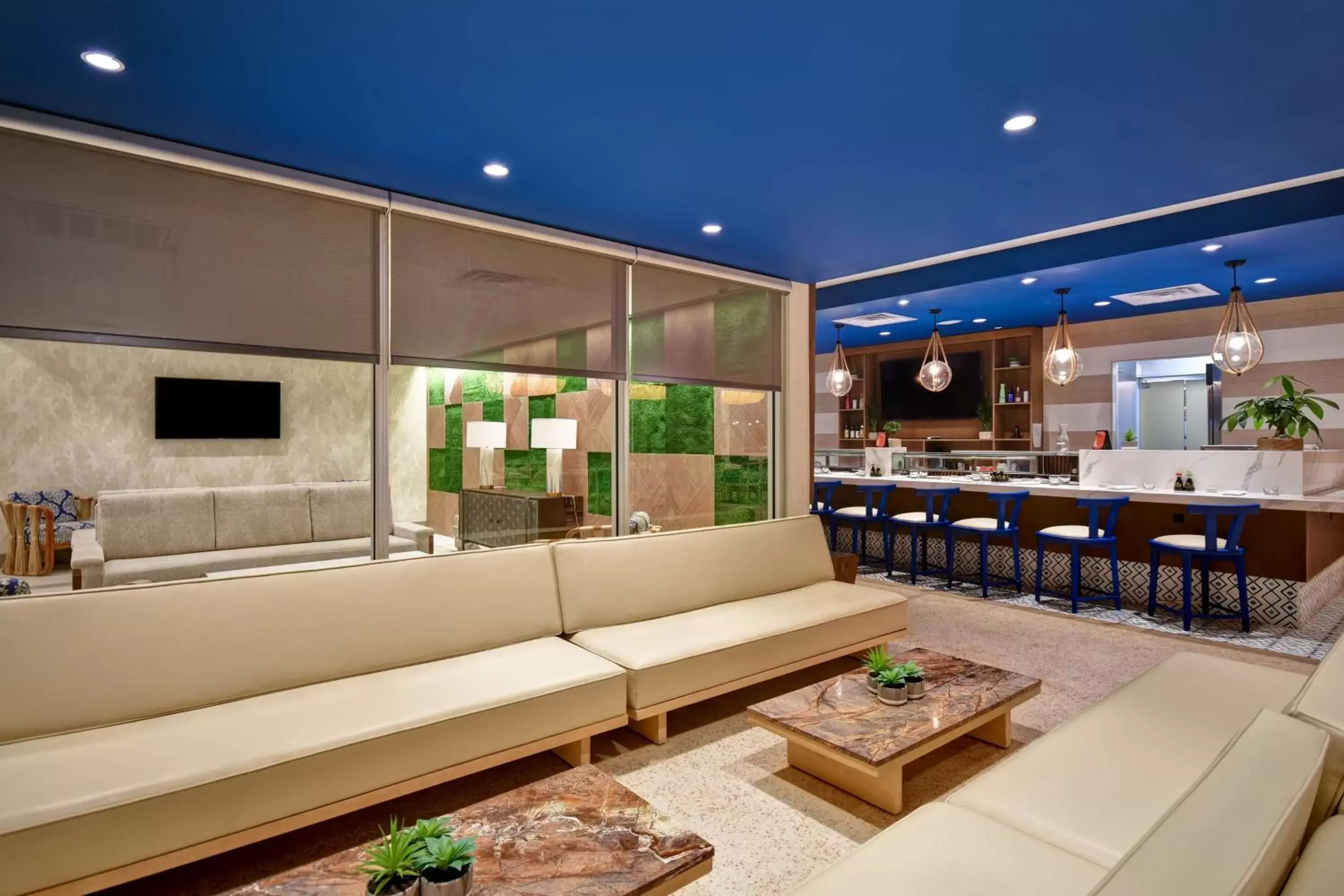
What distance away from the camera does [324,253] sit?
3.50 metres

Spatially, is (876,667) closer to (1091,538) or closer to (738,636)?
(738,636)

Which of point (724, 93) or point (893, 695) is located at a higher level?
point (724, 93)

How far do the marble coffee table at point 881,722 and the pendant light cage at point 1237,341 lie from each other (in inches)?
140

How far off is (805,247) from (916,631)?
283 centimetres

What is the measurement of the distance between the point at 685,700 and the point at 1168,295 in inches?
246

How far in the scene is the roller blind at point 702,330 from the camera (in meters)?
4.86

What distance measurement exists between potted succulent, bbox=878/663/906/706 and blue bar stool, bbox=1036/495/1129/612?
129 inches

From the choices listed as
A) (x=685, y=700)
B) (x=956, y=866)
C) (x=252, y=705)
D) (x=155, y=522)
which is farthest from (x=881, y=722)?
(x=155, y=522)

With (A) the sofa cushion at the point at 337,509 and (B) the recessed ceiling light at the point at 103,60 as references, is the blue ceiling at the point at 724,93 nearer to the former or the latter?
(B) the recessed ceiling light at the point at 103,60

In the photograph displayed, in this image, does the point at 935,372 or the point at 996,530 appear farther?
the point at 935,372

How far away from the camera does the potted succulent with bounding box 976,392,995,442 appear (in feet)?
30.1

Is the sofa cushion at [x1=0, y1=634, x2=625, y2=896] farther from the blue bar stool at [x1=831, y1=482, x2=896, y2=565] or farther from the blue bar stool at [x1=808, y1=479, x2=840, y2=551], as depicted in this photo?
the blue bar stool at [x1=808, y1=479, x2=840, y2=551]

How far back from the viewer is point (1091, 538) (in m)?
5.26

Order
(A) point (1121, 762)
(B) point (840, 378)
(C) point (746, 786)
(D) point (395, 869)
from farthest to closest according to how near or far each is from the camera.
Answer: (B) point (840, 378) < (C) point (746, 786) < (A) point (1121, 762) < (D) point (395, 869)
